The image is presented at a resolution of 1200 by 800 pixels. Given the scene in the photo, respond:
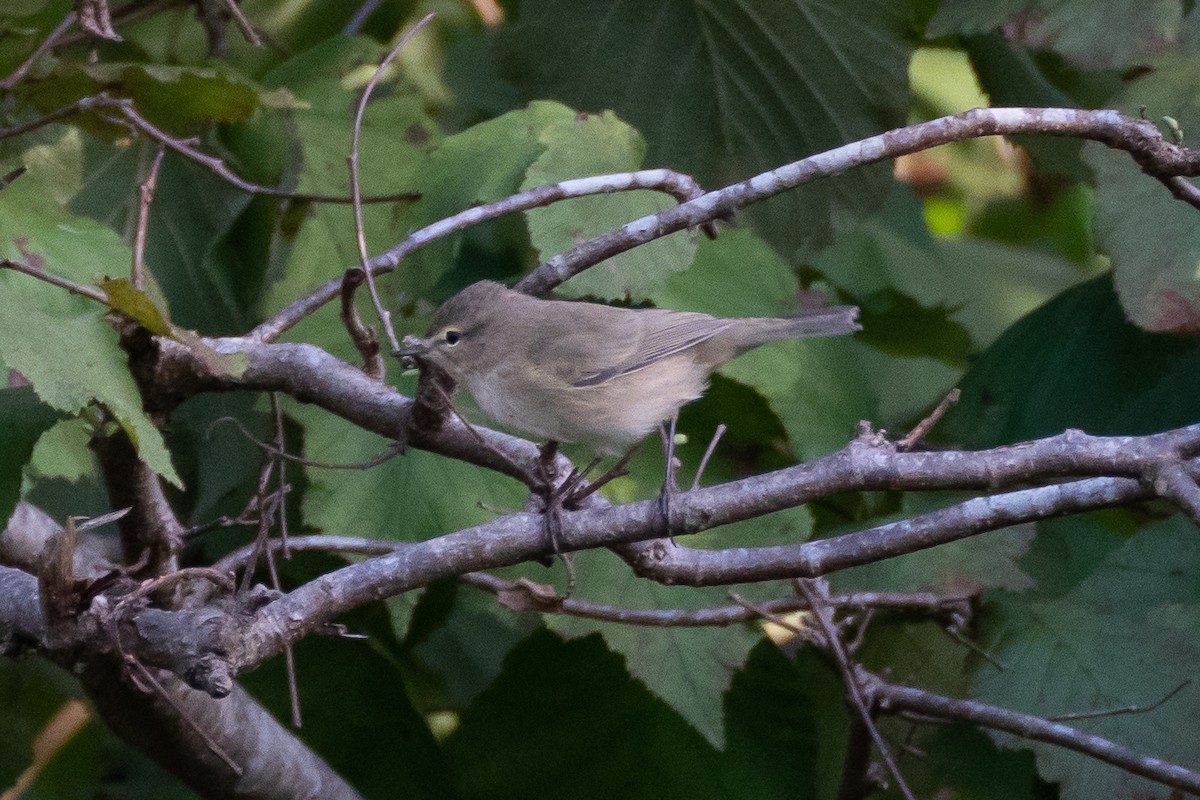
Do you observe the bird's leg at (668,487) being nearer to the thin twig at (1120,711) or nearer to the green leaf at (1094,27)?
the thin twig at (1120,711)

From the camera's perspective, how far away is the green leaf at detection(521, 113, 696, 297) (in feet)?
9.92

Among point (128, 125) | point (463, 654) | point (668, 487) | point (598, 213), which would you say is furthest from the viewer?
point (463, 654)

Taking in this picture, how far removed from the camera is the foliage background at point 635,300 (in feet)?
9.90

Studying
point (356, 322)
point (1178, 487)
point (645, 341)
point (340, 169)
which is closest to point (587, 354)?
point (645, 341)

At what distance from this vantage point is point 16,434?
2420 mm

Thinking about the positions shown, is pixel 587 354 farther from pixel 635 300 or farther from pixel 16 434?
pixel 16 434

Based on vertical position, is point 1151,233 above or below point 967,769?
above

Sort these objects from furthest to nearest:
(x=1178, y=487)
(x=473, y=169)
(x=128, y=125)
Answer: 1. (x=473, y=169)
2. (x=128, y=125)
3. (x=1178, y=487)

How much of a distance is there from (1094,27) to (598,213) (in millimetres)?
1520

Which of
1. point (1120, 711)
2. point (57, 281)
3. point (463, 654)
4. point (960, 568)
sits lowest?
point (463, 654)

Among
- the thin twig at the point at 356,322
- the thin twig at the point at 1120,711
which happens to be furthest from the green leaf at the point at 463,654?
the thin twig at the point at 1120,711

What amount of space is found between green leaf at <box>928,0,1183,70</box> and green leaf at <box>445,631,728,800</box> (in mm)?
2130

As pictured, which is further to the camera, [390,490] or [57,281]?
[390,490]

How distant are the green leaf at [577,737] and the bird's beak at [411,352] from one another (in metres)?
1.06
